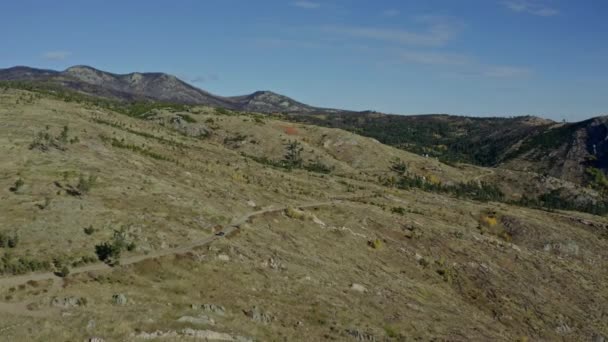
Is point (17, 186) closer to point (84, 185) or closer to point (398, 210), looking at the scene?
point (84, 185)

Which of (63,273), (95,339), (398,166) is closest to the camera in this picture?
(95,339)

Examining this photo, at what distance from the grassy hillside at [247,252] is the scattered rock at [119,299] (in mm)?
133

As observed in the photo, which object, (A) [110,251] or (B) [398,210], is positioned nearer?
(A) [110,251]

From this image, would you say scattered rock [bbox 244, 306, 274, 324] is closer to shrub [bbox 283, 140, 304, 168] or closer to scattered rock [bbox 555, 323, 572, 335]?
scattered rock [bbox 555, 323, 572, 335]

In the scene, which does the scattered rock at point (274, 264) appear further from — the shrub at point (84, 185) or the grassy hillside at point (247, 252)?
the shrub at point (84, 185)

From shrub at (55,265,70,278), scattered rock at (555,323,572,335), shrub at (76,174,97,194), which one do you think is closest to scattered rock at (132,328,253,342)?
shrub at (55,265,70,278)

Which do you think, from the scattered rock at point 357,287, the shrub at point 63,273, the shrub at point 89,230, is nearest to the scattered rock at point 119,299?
the shrub at point 63,273

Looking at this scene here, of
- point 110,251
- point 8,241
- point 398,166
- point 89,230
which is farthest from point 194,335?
point 398,166

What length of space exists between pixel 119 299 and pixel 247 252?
59.5ft

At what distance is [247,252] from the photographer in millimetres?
51844

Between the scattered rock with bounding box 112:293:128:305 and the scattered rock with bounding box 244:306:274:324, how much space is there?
355 inches

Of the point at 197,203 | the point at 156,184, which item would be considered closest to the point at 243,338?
the point at 197,203

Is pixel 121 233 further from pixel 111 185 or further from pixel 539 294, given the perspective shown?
pixel 539 294

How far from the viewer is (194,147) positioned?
11725 centimetres
